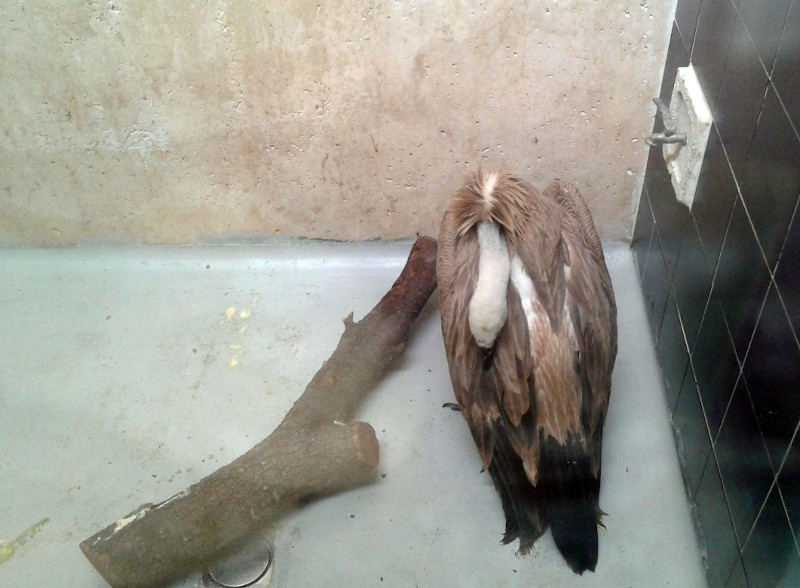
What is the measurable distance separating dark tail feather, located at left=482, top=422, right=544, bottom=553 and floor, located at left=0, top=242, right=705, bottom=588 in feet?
0.14

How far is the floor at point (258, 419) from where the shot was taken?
2.08m

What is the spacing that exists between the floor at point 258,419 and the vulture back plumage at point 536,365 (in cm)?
13

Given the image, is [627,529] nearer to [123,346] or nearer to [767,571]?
[767,571]

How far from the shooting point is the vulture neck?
5.84ft

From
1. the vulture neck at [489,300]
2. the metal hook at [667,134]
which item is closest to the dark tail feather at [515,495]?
the vulture neck at [489,300]

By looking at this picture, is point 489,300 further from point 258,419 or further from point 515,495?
point 258,419

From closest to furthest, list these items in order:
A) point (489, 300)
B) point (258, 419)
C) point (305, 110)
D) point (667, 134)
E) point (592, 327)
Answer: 1. point (489, 300)
2. point (592, 327)
3. point (667, 134)
4. point (258, 419)
5. point (305, 110)

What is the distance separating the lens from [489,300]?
179 cm

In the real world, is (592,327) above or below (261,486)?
above

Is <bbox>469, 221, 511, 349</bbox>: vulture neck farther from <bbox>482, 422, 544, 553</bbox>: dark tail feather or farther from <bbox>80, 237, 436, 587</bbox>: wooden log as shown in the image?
<bbox>80, 237, 436, 587</bbox>: wooden log

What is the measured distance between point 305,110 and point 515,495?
4.97ft

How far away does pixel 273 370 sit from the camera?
2.64 metres

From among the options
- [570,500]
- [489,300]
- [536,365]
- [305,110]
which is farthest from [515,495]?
[305,110]

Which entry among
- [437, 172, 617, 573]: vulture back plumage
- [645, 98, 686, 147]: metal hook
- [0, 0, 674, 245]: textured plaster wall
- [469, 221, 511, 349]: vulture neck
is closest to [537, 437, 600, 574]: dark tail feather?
[437, 172, 617, 573]: vulture back plumage
